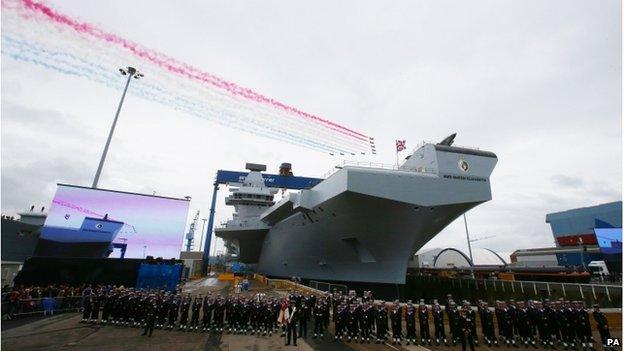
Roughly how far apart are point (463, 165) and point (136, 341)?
20085 millimetres

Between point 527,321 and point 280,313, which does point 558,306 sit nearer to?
point 527,321

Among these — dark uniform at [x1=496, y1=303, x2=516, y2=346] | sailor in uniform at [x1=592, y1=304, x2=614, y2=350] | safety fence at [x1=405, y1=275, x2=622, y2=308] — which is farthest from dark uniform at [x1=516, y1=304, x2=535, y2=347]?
safety fence at [x1=405, y1=275, x2=622, y2=308]

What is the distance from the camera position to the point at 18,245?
2616cm

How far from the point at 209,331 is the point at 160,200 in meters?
20.1

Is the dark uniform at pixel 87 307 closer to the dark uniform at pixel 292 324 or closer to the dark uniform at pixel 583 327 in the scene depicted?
the dark uniform at pixel 292 324

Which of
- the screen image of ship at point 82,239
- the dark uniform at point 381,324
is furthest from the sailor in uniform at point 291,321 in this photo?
the screen image of ship at point 82,239

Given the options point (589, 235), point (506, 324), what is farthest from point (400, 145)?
point (589, 235)

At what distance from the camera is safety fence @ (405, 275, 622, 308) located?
20719 millimetres

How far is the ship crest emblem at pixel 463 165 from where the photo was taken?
66.9ft

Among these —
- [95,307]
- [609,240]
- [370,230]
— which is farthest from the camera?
[609,240]

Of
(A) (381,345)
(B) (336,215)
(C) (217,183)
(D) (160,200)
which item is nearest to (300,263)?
(B) (336,215)

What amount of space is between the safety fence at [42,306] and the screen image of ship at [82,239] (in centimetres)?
1076

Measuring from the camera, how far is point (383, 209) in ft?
64.9

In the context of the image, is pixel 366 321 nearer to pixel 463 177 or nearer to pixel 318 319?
pixel 318 319
